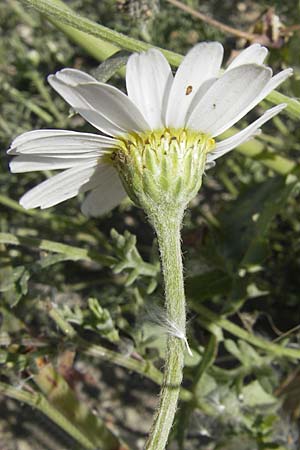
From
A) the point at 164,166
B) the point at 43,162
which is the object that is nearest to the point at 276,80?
the point at 164,166

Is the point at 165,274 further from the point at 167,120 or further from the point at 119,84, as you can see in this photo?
the point at 119,84

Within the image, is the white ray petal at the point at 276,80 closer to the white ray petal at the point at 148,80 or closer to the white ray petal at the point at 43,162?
the white ray petal at the point at 148,80

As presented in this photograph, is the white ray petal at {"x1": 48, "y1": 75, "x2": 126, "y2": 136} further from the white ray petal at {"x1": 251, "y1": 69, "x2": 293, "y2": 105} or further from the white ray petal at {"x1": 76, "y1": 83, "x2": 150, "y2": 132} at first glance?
the white ray petal at {"x1": 251, "y1": 69, "x2": 293, "y2": 105}

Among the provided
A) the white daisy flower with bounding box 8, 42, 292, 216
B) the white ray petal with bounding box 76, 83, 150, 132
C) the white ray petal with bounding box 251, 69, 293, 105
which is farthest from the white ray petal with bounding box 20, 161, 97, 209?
the white ray petal with bounding box 251, 69, 293, 105

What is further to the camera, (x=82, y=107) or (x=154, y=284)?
(x=154, y=284)

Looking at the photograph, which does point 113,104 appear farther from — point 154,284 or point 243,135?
point 154,284

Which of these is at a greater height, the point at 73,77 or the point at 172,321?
the point at 73,77
